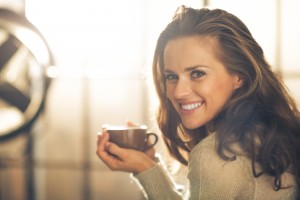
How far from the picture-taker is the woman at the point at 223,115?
1.13m

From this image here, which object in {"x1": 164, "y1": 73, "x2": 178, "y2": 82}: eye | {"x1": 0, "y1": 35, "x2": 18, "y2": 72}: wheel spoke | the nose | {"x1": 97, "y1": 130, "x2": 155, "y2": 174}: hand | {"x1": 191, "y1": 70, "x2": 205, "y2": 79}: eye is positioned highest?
{"x1": 0, "y1": 35, "x2": 18, "y2": 72}: wheel spoke

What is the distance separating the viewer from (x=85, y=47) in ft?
10.3

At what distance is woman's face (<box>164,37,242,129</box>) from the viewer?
4.23 feet

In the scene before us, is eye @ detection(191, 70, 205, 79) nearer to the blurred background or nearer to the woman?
the woman

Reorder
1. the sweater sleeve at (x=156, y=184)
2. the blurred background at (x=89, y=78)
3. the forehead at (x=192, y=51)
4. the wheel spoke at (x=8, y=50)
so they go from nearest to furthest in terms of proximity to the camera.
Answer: the forehead at (x=192, y=51), the sweater sleeve at (x=156, y=184), the wheel spoke at (x=8, y=50), the blurred background at (x=89, y=78)

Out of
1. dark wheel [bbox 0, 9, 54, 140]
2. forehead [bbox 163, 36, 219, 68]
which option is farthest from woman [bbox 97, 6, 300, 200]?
dark wheel [bbox 0, 9, 54, 140]

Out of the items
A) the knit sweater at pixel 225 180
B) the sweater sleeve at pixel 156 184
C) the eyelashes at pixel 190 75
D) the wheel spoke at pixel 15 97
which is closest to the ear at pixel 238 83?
the eyelashes at pixel 190 75

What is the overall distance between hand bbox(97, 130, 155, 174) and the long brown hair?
25 cm

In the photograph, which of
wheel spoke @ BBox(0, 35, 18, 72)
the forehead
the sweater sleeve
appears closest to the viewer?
the forehead

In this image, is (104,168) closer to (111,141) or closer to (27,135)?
(27,135)

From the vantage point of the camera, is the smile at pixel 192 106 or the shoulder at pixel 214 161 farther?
the smile at pixel 192 106

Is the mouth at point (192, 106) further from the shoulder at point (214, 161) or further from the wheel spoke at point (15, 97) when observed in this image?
Answer: the wheel spoke at point (15, 97)

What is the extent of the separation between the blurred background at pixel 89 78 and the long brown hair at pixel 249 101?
54.2 inches

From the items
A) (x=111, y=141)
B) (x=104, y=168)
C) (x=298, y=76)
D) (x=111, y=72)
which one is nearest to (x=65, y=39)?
(x=111, y=72)
